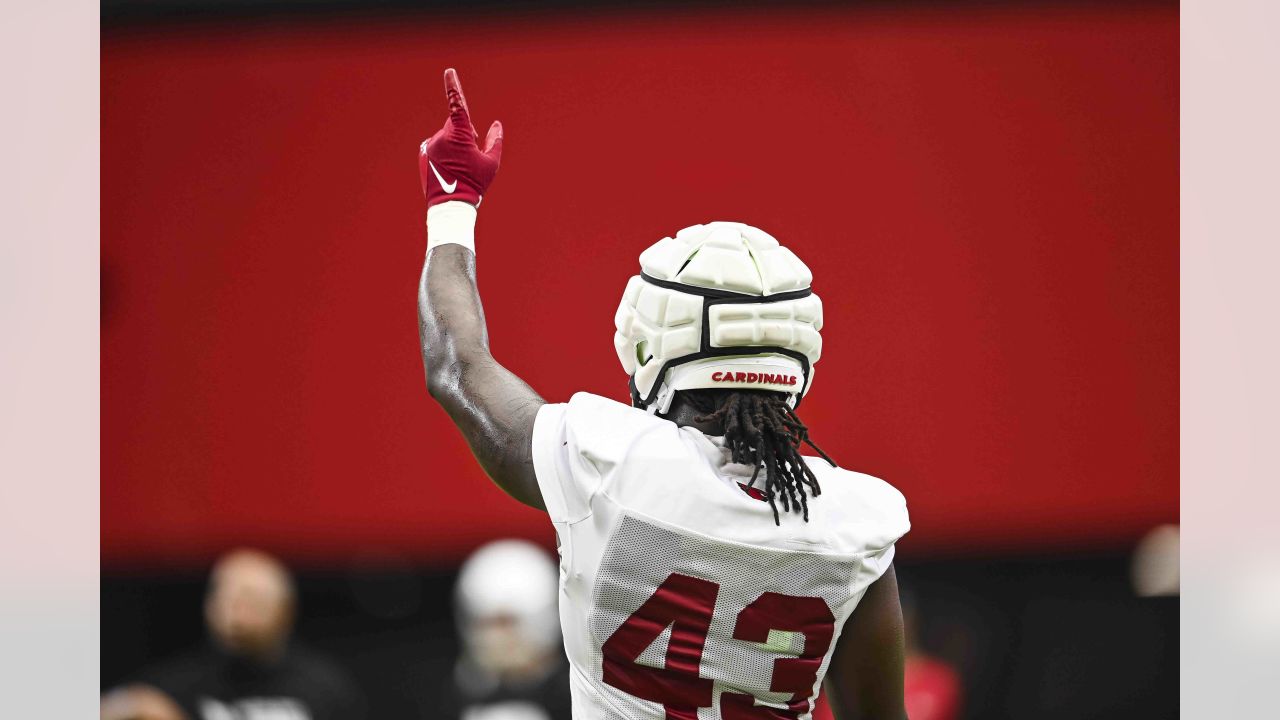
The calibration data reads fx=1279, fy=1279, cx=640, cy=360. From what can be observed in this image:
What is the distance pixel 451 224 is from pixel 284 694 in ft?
10.3

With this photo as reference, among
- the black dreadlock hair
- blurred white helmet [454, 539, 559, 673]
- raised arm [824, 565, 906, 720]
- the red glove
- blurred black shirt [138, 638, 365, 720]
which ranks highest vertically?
the red glove

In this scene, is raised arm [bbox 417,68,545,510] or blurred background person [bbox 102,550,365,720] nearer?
raised arm [bbox 417,68,545,510]

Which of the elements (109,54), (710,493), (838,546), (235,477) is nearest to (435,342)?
(710,493)

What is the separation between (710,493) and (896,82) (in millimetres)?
3245

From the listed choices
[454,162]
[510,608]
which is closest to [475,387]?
[454,162]

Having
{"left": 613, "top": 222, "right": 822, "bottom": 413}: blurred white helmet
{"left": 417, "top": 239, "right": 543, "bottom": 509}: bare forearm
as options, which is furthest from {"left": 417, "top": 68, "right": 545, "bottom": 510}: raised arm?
{"left": 613, "top": 222, "right": 822, "bottom": 413}: blurred white helmet

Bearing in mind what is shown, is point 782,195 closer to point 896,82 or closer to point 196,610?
point 896,82

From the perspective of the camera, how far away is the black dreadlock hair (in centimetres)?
152

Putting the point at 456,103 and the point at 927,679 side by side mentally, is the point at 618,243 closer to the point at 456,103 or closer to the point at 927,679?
the point at 927,679

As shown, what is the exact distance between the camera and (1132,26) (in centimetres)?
436

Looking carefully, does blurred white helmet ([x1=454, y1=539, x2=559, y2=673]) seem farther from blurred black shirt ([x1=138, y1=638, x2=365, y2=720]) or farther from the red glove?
the red glove

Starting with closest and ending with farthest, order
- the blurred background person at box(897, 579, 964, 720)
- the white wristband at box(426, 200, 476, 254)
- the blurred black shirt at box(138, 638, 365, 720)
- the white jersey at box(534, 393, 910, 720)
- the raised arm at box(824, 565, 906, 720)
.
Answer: the white jersey at box(534, 393, 910, 720)
the raised arm at box(824, 565, 906, 720)
the white wristband at box(426, 200, 476, 254)
the blurred background person at box(897, 579, 964, 720)
the blurred black shirt at box(138, 638, 365, 720)

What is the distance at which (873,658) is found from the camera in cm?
162

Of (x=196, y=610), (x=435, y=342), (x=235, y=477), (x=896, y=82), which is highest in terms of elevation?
(x=896, y=82)
